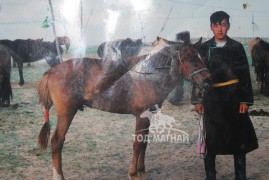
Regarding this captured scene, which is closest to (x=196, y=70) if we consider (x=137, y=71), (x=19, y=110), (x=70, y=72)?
(x=137, y=71)

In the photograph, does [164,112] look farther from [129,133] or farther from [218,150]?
[218,150]

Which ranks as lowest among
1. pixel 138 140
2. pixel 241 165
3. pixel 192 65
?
pixel 241 165

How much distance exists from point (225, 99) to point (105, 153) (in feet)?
8.74

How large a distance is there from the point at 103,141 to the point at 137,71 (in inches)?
99.1

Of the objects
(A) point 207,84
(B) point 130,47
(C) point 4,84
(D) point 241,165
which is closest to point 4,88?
(C) point 4,84

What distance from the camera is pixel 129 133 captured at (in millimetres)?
6785

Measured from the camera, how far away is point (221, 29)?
3463 millimetres

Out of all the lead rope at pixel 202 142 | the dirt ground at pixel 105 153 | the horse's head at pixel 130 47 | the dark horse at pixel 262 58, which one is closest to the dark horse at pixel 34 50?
the horse's head at pixel 130 47

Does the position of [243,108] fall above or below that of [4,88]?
below

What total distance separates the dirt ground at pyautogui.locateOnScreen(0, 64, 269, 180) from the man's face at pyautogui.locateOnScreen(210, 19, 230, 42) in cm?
203

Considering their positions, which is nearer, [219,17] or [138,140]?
[219,17]

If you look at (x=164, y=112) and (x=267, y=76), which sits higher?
(x=267, y=76)

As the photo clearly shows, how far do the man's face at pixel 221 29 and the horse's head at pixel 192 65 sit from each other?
32 cm

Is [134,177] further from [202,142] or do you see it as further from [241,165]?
[241,165]
